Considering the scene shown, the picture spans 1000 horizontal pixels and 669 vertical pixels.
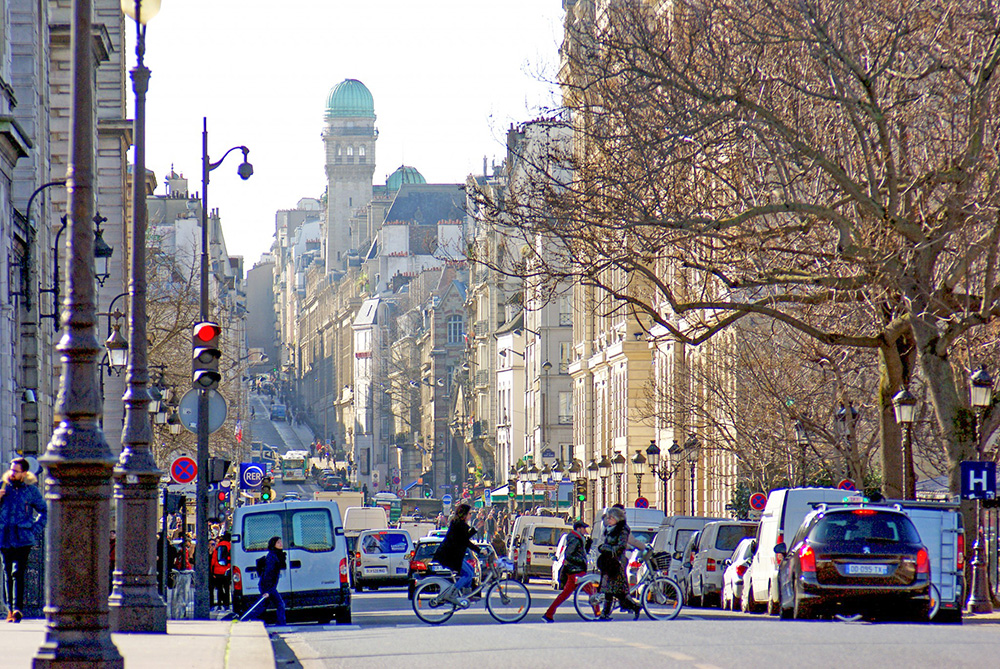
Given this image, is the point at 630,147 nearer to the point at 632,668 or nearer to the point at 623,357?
the point at 632,668

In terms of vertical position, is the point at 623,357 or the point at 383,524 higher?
the point at 623,357

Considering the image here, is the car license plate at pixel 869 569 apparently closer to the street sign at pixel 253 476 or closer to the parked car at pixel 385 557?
the street sign at pixel 253 476

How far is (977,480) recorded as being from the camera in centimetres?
2572

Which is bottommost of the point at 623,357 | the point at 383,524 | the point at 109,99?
the point at 383,524

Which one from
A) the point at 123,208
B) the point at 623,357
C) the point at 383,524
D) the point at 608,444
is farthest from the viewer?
the point at 608,444

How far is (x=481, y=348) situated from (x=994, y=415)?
103410 mm

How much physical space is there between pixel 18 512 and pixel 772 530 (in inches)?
473

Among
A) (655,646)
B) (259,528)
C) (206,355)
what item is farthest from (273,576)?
(655,646)

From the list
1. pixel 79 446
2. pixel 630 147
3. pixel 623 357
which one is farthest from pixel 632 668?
pixel 623 357

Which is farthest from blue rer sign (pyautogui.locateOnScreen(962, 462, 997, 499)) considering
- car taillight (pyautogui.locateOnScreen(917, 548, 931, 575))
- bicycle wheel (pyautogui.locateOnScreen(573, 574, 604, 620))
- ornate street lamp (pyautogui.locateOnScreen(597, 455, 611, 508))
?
ornate street lamp (pyautogui.locateOnScreen(597, 455, 611, 508))

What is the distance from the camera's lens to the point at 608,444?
80438 mm

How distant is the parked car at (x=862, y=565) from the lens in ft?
67.7

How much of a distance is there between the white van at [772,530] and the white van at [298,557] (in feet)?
20.6

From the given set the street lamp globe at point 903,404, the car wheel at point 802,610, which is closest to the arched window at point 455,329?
the street lamp globe at point 903,404
